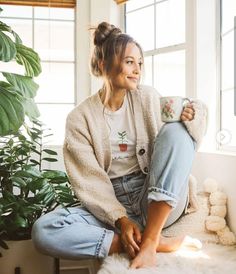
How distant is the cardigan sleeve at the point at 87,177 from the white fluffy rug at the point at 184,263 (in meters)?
0.17

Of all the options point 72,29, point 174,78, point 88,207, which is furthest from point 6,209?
point 72,29

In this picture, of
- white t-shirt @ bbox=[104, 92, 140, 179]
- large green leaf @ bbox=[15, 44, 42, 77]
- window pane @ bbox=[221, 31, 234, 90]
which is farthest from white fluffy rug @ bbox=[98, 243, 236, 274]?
large green leaf @ bbox=[15, 44, 42, 77]

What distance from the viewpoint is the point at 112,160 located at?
149 centimetres

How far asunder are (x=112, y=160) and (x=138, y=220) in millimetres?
266

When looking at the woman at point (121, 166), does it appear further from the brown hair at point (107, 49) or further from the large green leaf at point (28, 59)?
the large green leaf at point (28, 59)

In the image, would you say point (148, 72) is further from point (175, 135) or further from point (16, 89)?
point (175, 135)

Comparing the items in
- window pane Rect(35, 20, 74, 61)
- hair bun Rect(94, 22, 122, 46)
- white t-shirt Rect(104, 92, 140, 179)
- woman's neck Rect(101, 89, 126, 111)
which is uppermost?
window pane Rect(35, 20, 74, 61)

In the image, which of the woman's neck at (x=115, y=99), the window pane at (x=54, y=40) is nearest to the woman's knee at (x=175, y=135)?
the woman's neck at (x=115, y=99)

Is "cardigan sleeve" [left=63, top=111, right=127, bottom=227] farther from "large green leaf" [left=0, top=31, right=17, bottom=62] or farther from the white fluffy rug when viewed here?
"large green leaf" [left=0, top=31, right=17, bottom=62]

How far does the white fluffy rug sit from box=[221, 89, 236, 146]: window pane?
0.73 meters

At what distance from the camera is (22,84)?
1713 mm

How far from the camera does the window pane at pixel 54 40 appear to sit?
94.0 inches

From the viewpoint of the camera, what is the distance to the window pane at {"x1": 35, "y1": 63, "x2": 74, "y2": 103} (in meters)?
2.39

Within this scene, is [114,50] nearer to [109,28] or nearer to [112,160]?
[109,28]
